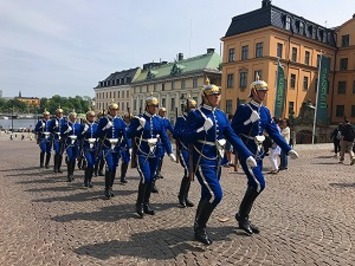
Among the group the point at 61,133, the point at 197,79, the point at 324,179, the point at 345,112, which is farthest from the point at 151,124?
the point at 197,79

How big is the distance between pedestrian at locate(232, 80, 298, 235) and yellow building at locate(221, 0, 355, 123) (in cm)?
3533

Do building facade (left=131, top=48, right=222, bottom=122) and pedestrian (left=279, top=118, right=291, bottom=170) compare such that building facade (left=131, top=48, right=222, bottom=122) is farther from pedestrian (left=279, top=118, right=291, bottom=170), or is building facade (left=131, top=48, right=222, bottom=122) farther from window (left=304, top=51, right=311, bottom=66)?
pedestrian (left=279, top=118, right=291, bottom=170)

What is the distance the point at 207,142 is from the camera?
5391mm

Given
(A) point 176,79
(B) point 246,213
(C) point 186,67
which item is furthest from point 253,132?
(C) point 186,67

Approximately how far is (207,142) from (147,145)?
6.13ft

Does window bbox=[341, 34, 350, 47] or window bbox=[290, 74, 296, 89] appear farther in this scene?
window bbox=[341, 34, 350, 47]

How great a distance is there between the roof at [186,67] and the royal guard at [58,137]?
44.1 m

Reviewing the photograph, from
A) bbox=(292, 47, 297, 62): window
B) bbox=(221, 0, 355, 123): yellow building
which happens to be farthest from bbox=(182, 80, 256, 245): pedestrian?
bbox=(292, 47, 297, 62): window

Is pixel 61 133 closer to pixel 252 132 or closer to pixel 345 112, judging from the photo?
pixel 252 132

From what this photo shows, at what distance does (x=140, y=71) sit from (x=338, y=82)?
4215 cm

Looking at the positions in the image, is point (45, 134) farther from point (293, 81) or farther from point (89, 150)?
point (293, 81)

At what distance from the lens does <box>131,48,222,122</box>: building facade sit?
56281 millimetres

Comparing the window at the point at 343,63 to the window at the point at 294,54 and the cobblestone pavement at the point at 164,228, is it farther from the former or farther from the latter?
the cobblestone pavement at the point at 164,228

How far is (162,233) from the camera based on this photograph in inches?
225
